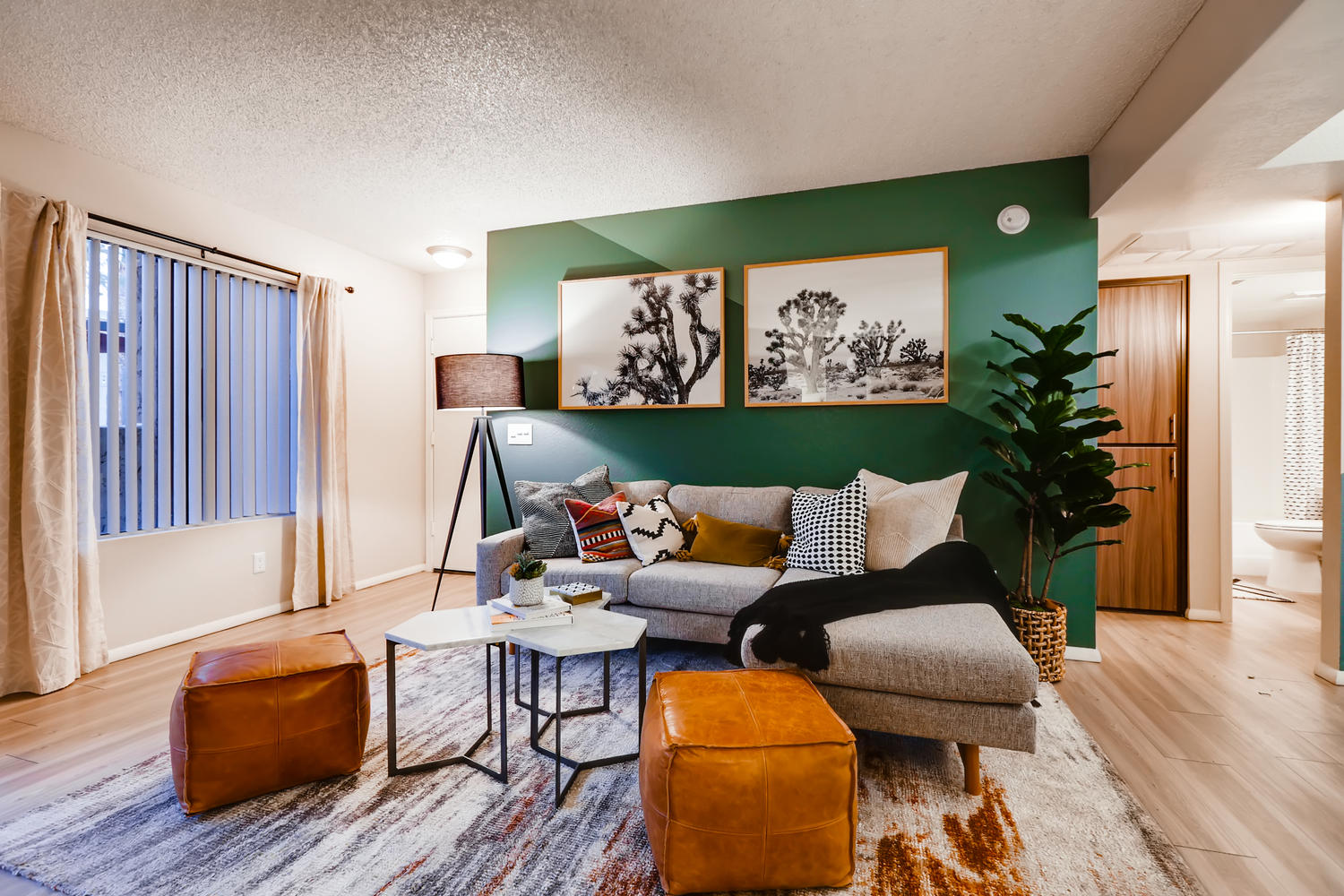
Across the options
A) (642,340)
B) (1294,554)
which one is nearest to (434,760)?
(642,340)

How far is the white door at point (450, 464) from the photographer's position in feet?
16.8

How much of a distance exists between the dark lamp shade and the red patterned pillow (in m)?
0.85

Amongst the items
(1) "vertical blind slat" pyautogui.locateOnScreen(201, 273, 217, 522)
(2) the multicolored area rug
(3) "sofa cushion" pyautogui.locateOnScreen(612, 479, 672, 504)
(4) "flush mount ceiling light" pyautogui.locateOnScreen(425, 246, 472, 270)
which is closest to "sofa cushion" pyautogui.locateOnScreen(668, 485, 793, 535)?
(3) "sofa cushion" pyautogui.locateOnScreen(612, 479, 672, 504)

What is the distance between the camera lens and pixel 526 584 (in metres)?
2.14

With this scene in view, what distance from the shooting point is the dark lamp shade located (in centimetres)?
366

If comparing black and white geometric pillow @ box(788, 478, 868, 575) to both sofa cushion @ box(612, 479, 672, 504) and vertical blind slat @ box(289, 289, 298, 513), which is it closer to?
sofa cushion @ box(612, 479, 672, 504)

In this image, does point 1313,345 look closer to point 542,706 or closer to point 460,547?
point 542,706

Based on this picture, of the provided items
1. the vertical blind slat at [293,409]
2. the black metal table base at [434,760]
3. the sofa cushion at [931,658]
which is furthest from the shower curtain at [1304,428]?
the vertical blind slat at [293,409]

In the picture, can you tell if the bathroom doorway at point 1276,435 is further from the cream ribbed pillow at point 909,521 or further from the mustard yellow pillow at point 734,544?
the mustard yellow pillow at point 734,544

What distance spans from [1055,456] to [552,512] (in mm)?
2600

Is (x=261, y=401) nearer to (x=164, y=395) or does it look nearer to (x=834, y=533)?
(x=164, y=395)

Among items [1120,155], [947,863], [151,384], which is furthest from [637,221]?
[947,863]

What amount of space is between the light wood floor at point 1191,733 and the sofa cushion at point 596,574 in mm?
1044

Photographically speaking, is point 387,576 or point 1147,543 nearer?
point 1147,543
